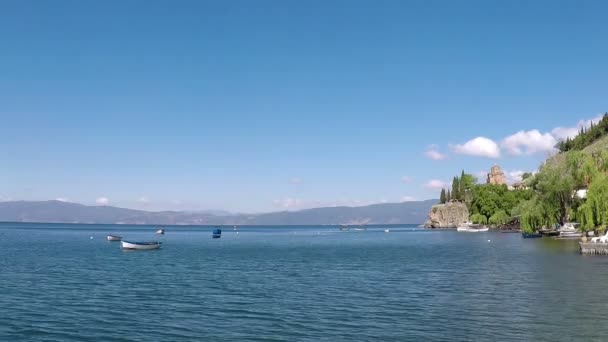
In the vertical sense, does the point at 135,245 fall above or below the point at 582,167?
below

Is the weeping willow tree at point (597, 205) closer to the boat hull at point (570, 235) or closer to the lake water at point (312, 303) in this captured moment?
the lake water at point (312, 303)

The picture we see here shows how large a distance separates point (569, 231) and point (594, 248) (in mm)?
44488

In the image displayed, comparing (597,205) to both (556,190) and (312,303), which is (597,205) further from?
(312,303)

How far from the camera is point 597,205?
81625 mm

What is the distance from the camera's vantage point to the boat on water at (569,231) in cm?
11094

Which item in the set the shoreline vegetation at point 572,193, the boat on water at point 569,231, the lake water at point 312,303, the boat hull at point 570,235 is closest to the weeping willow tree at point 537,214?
the shoreline vegetation at point 572,193

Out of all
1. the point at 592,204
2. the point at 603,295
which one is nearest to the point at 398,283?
the point at 603,295

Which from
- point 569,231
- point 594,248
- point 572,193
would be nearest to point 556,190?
point 572,193

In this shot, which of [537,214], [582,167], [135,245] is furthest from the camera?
[537,214]

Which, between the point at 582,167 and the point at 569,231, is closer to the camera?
the point at 582,167

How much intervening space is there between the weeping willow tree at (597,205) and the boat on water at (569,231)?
27.7 meters

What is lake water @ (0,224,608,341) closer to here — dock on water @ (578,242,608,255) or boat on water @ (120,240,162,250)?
dock on water @ (578,242,608,255)

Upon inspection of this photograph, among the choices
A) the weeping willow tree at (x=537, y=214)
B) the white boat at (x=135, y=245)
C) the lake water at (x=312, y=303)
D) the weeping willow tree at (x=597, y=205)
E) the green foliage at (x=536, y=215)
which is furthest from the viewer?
the green foliage at (x=536, y=215)

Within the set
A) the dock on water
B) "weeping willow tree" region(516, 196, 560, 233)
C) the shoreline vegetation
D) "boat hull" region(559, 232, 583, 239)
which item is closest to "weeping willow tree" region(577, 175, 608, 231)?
the shoreline vegetation
